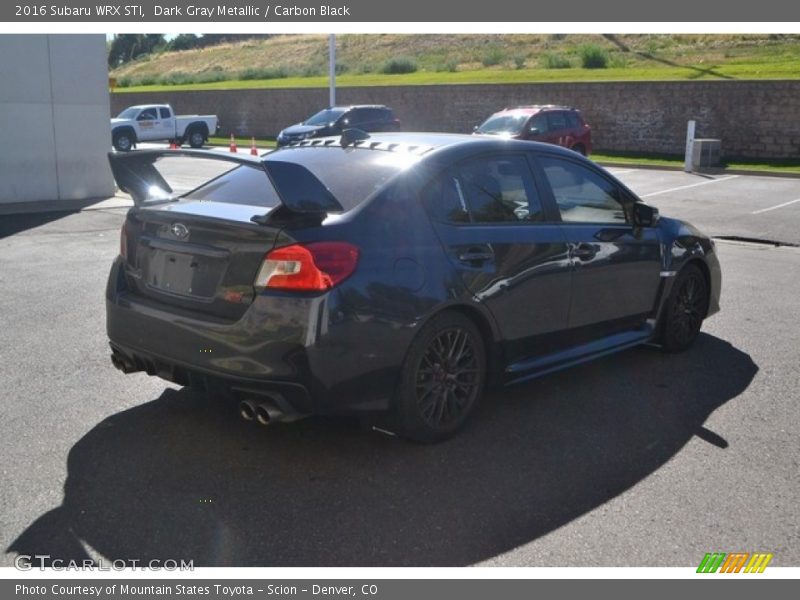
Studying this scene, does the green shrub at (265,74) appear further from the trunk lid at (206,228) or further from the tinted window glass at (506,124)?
the trunk lid at (206,228)

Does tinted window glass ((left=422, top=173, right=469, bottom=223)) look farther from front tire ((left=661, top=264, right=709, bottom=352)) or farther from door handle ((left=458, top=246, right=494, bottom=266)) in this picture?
front tire ((left=661, top=264, right=709, bottom=352))

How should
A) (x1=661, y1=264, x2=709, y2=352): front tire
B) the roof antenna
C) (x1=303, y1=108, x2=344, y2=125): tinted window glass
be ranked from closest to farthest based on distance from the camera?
the roof antenna
(x1=661, y1=264, x2=709, y2=352): front tire
(x1=303, y1=108, x2=344, y2=125): tinted window glass

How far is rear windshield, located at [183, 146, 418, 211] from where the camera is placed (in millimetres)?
4770

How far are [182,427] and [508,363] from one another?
1858mm

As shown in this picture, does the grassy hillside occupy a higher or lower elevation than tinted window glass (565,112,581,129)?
higher

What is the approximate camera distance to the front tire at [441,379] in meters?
4.59

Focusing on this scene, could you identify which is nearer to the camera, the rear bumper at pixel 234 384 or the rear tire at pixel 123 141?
the rear bumper at pixel 234 384

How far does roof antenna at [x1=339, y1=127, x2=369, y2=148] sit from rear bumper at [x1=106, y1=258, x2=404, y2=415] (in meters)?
1.45

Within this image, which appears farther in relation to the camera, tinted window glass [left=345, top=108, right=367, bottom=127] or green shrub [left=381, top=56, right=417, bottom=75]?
green shrub [left=381, top=56, right=417, bottom=75]

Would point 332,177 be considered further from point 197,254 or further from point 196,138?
point 196,138

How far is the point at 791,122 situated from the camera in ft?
88.4

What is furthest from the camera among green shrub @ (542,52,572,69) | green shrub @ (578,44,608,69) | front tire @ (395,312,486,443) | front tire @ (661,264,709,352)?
green shrub @ (542,52,572,69)

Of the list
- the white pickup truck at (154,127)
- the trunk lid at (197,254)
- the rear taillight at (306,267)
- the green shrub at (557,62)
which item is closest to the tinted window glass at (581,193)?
the rear taillight at (306,267)

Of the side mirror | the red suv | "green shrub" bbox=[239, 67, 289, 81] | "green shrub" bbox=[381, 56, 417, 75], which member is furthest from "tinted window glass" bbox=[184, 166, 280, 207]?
"green shrub" bbox=[239, 67, 289, 81]
